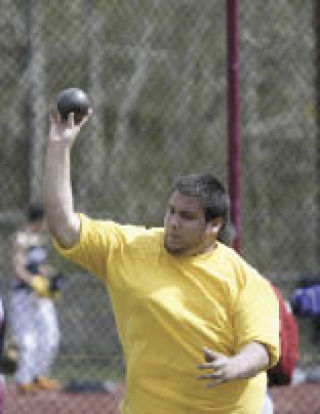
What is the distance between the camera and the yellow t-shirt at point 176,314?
4.00m

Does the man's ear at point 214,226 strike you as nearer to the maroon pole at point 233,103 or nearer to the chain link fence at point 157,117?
the maroon pole at point 233,103

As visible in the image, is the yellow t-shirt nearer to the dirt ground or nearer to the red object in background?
the red object in background

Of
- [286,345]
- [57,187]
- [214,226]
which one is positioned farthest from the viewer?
[286,345]

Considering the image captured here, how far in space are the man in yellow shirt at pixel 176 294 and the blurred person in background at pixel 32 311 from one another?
5297 millimetres

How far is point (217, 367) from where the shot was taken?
365cm

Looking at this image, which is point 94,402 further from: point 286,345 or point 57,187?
point 57,187

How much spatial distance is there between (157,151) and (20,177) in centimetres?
116

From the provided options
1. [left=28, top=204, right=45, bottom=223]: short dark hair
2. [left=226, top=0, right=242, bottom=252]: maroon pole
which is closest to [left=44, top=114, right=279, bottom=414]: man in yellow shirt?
[left=226, top=0, right=242, bottom=252]: maroon pole

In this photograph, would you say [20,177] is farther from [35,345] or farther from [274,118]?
[274,118]

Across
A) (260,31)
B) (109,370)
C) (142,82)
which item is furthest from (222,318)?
(109,370)

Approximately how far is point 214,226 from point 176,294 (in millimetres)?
282

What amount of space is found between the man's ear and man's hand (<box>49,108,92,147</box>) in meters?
0.53

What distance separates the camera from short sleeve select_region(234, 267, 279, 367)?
392 centimetres

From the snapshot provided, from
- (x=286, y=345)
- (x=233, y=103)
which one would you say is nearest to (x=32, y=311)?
(x=233, y=103)
